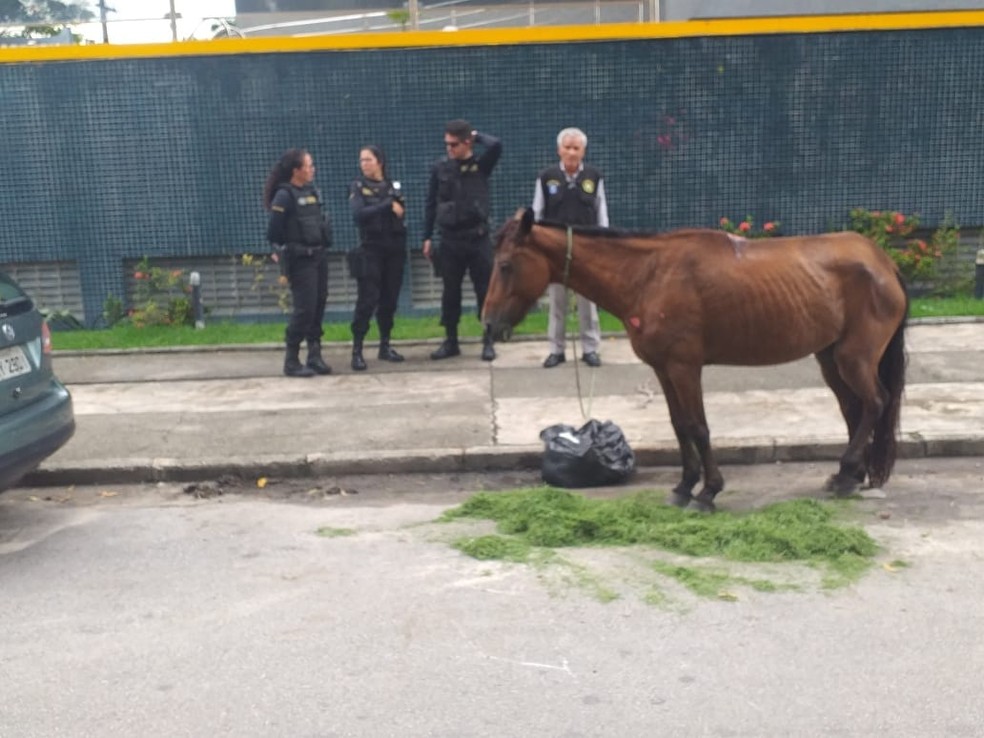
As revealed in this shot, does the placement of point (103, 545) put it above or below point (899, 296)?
below

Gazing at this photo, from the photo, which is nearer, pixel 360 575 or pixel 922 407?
pixel 360 575

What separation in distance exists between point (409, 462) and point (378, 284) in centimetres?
300

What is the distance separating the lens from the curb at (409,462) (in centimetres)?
755

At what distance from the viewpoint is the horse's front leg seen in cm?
636

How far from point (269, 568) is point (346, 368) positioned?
4654 millimetres

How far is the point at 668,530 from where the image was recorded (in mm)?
6000

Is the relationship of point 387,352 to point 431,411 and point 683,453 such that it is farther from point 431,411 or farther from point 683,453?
point 683,453

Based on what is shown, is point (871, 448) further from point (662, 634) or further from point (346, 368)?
point (346, 368)

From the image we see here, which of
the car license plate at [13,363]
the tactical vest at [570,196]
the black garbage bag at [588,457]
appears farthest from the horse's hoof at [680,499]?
the car license plate at [13,363]

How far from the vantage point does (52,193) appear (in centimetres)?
1219

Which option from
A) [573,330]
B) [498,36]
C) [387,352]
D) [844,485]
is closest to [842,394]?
[844,485]

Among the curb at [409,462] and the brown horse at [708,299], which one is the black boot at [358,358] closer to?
the curb at [409,462]

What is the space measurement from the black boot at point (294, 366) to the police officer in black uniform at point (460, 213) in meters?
1.22

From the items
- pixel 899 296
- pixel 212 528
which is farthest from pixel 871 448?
pixel 212 528
